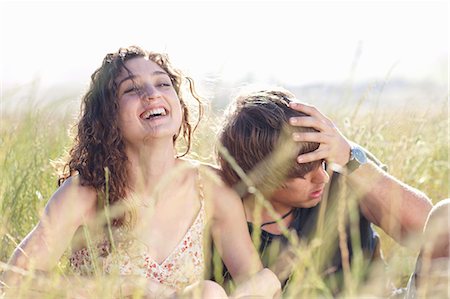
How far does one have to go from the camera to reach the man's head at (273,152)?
313 cm

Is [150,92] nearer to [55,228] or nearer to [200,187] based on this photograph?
[200,187]

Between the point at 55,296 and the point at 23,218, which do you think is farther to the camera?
the point at 23,218

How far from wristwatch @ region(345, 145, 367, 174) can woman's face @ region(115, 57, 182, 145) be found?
29.1 inches

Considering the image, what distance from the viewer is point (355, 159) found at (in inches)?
127

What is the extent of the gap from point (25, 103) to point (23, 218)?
591mm

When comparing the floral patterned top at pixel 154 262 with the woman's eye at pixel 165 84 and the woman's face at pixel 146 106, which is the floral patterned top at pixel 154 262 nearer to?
the woman's face at pixel 146 106

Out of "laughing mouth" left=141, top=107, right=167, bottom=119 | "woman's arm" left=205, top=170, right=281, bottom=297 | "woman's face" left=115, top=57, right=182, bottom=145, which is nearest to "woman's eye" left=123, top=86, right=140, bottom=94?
"woman's face" left=115, top=57, right=182, bottom=145

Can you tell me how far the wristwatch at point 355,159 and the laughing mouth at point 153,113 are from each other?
2.64ft

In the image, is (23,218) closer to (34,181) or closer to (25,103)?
(34,181)

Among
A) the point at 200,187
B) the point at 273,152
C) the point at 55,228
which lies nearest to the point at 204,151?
the point at 200,187

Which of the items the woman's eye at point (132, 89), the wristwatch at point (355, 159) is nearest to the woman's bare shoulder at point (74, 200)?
the woman's eye at point (132, 89)

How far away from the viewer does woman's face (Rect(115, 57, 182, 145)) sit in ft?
9.86

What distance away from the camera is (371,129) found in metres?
4.34

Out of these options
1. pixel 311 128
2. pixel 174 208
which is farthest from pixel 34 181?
pixel 311 128
